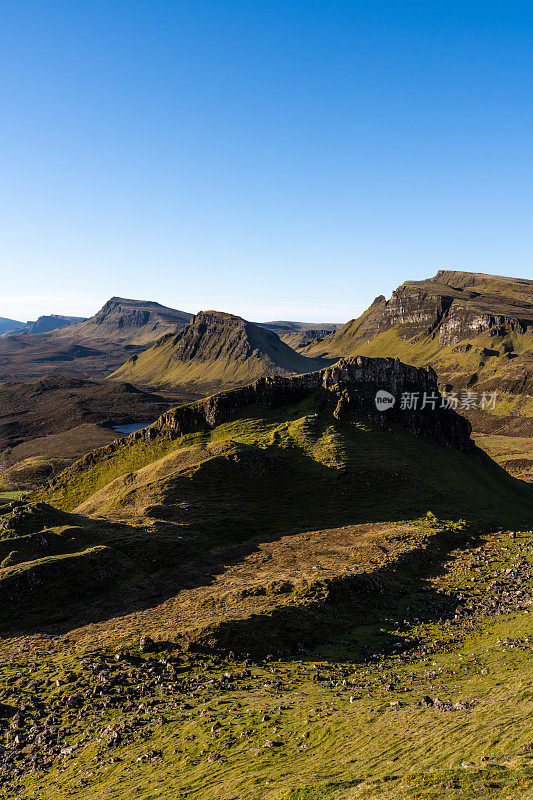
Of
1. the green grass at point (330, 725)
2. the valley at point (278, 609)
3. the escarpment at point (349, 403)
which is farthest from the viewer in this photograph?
the escarpment at point (349, 403)

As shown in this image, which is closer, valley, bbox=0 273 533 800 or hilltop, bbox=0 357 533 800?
valley, bbox=0 273 533 800

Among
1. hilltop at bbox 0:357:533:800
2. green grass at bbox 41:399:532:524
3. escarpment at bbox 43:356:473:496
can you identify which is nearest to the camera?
hilltop at bbox 0:357:533:800

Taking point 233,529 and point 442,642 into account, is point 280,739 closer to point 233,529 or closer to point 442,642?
point 442,642

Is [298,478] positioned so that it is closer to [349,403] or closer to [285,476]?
[285,476]

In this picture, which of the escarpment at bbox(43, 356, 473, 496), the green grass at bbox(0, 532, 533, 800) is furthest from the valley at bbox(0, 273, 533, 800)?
the escarpment at bbox(43, 356, 473, 496)

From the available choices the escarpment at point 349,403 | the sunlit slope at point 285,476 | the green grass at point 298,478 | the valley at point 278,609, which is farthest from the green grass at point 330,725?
the escarpment at point 349,403

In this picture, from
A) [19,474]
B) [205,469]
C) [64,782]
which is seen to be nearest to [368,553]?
[205,469]

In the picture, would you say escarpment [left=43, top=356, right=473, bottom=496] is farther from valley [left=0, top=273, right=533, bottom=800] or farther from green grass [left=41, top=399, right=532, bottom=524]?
green grass [left=41, top=399, right=532, bottom=524]

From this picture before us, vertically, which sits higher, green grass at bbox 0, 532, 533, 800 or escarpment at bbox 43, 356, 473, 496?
escarpment at bbox 43, 356, 473, 496

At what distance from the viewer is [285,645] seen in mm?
42469

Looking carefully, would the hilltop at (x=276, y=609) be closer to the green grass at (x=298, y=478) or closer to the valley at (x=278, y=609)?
the valley at (x=278, y=609)

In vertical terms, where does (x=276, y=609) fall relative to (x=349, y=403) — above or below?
below

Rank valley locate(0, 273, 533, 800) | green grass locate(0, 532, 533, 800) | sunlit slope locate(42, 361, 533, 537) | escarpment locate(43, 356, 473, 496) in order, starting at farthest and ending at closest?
1. escarpment locate(43, 356, 473, 496)
2. sunlit slope locate(42, 361, 533, 537)
3. valley locate(0, 273, 533, 800)
4. green grass locate(0, 532, 533, 800)

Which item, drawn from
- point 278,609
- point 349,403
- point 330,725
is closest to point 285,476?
point 349,403
